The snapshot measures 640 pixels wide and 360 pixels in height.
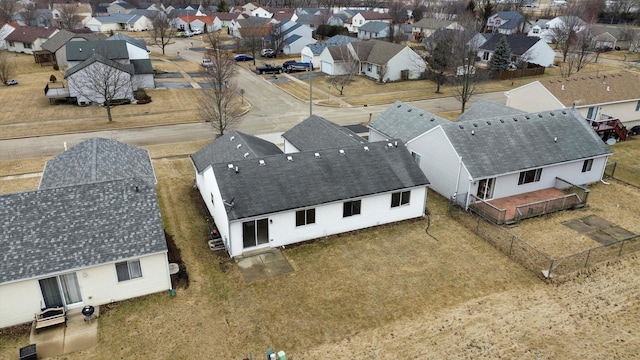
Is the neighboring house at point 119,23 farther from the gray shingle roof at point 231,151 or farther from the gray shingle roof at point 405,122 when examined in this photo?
the gray shingle roof at point 231,151

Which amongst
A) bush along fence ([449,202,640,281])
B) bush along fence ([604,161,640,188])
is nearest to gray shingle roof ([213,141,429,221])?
bush along fence ([449,202,640,281])

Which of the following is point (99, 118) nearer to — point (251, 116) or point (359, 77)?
point (251, 116)

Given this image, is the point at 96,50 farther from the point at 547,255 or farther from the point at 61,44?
the point at 547,255

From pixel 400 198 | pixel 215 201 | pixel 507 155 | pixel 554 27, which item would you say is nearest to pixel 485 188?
pixel 507 155

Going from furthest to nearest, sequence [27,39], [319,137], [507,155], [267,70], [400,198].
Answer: [27,39] → [267,70] → [319,137] → [507,155] → [400,198]

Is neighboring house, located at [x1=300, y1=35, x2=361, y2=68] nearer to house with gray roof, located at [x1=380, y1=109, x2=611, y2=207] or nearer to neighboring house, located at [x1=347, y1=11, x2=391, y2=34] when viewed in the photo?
neighboring house, located at [x1=347, y1=11, x2=391, y2=34]

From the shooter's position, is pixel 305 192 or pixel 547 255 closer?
pixel 547 255
